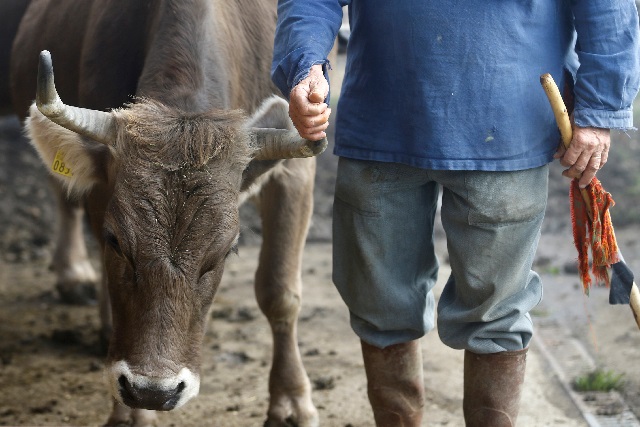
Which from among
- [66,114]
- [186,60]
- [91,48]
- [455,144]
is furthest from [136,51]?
[455,144]

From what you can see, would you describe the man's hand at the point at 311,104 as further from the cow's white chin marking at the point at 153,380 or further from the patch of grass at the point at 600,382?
the patch of grass at the point at 600,382

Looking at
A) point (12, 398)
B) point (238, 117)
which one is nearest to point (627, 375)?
point (238, 117)

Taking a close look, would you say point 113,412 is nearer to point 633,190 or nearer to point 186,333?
point 186,333

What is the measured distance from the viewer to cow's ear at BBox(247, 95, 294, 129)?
370cm

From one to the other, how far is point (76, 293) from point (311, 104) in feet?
12.3

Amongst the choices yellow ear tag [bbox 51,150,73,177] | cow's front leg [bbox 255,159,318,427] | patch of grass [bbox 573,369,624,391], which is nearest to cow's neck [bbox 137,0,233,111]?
yellow ear tag [bbox 51,150,73,177]

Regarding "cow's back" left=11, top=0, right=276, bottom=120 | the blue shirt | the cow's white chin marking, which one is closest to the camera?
the blue shirt

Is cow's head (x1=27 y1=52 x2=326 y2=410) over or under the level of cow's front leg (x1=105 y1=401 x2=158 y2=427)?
over

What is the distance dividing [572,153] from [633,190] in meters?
5.44

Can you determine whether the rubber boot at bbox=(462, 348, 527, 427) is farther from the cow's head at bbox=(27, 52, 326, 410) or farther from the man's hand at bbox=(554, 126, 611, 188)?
the cow's head at bbox=(27, 52, 326, 410)

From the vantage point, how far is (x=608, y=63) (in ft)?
9.57

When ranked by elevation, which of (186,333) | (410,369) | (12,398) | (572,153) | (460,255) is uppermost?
(572,153)

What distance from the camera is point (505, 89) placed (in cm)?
307

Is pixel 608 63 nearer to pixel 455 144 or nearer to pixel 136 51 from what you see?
pixel 455 144
